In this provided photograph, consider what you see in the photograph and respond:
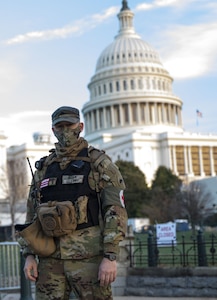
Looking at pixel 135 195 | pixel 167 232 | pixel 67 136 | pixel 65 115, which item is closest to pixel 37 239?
pixel 67 136

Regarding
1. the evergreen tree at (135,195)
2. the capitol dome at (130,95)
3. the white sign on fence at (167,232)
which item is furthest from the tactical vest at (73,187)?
the capitol dome at (130,95)

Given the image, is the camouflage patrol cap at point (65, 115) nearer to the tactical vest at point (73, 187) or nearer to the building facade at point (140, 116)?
the tactical vest at point (73, 187)

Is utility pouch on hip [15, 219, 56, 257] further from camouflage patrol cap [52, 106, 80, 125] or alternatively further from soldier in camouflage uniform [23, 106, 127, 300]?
camouflage patrol cap [52, 106, 80, 125]

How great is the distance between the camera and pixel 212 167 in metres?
102

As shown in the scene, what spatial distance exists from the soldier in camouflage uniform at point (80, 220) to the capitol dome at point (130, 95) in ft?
333

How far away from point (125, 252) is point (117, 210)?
8.94m

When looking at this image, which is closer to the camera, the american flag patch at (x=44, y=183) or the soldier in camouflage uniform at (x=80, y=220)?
the soldier in camouflage uniform at (x=80, y=220)

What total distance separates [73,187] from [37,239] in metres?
0.45

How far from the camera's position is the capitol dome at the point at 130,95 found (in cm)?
10938

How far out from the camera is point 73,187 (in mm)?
5180

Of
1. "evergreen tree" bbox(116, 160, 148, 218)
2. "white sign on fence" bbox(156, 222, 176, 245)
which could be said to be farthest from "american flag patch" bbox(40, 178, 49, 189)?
"evergreen tree" bbox(116, 160, 148, 218)

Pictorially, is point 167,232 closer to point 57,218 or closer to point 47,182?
point 47,182

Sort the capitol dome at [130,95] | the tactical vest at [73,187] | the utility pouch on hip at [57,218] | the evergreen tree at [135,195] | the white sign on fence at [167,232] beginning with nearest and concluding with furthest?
the utility pouch on hip at [57,218] < the tactical vest at [73,187] < the white sign on fence at [167,232] < the evergreen tree at [135,195] < the capitol dome at [130,95]

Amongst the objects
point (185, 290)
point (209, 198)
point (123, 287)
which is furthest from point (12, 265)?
point (209, 198)
